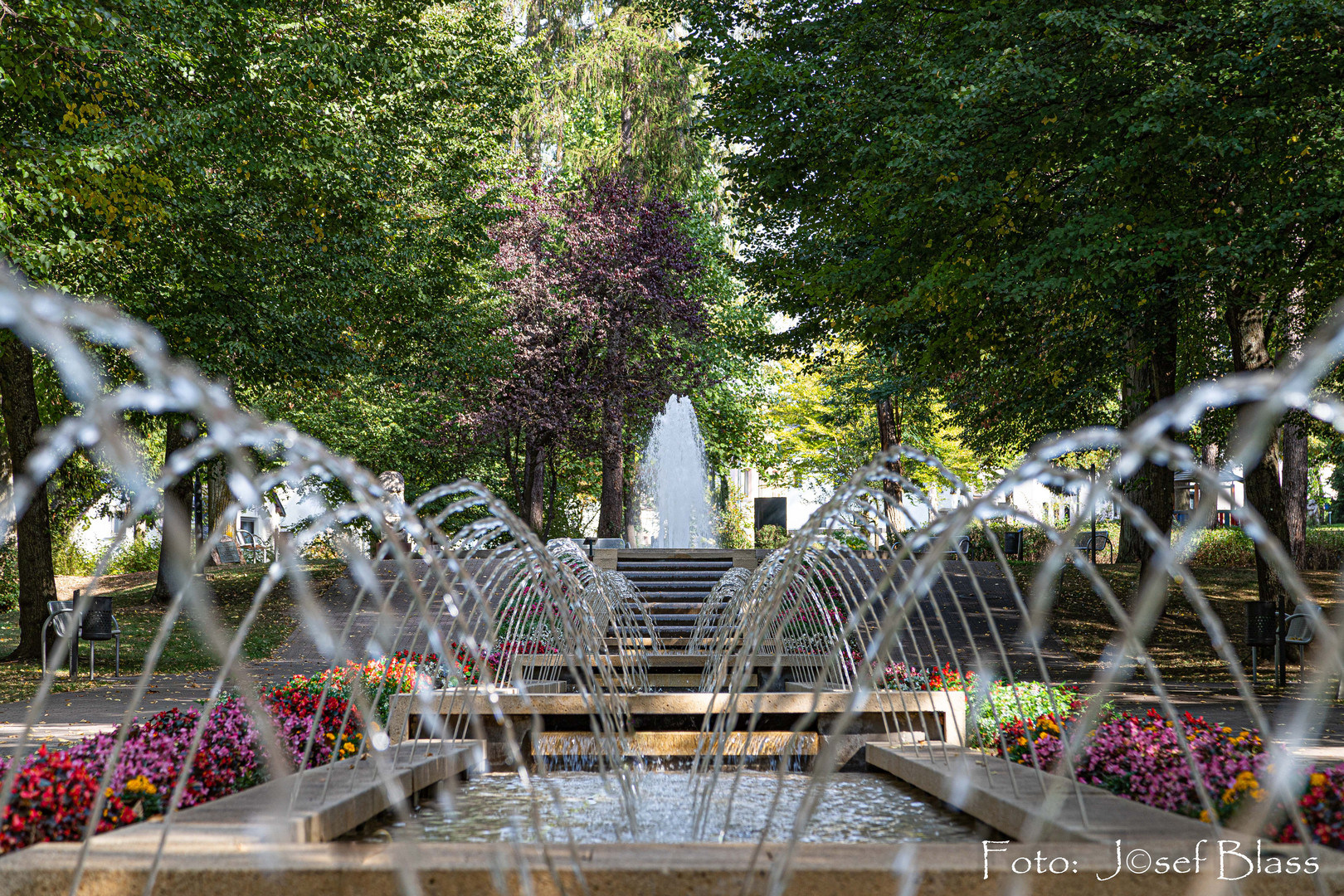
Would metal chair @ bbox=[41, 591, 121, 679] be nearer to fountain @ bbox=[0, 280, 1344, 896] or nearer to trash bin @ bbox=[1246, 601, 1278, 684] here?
fountain @ bbox=[0, 280, 1344, 896]

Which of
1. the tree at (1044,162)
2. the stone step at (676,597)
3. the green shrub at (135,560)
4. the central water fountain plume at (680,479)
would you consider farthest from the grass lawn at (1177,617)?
the green shrub at (135,560)

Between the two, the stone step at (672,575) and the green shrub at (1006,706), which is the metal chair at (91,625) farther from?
the green shrub at (1006,706)

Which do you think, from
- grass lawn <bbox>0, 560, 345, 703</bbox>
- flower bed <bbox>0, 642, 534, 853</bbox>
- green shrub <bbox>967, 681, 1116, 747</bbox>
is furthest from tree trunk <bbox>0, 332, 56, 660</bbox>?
green shrub <bbox>967, 681, 1116, 747</bbox>

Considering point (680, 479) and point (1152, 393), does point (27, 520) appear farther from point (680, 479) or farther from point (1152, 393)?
point (1152, 393)

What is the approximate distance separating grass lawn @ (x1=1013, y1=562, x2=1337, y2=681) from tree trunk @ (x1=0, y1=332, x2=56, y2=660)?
47.4ft

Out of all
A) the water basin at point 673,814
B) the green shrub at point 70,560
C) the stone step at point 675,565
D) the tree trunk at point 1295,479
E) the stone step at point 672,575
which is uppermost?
the tree trunk at point 1295,479

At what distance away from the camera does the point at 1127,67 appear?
12.2 m

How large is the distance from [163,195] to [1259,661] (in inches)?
658

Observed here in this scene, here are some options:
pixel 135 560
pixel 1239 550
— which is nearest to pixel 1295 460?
pixel 1239 550

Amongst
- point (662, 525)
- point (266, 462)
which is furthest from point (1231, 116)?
point (266, 462)

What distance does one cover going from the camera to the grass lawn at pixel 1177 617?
52.2 feet

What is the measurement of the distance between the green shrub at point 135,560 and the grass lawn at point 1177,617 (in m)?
24.1

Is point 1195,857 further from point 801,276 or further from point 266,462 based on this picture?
point 266,462

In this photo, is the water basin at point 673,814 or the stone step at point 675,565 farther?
the stone step at point 675,565
